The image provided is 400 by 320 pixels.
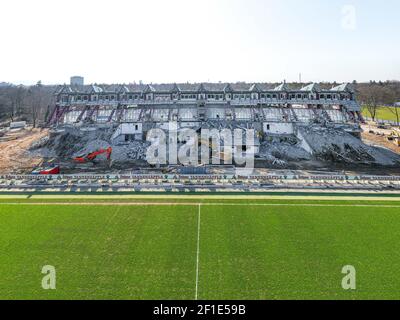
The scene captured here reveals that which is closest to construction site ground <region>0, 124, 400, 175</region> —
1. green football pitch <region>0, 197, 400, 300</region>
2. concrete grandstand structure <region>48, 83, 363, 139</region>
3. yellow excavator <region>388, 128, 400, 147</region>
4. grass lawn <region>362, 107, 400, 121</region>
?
yellow excavator <region>388, 128, 400, 147</region>

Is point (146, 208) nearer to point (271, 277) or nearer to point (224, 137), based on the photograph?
point (271, 277)

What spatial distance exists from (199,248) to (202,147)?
32.3 m

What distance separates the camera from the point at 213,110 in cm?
6681

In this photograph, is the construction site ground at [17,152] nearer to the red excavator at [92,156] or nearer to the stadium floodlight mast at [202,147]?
the red excavator at [92,156]

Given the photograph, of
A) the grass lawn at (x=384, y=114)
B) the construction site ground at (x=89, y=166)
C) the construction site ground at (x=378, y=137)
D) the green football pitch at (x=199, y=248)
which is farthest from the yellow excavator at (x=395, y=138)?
the green football pitch at (x=199, y=248)

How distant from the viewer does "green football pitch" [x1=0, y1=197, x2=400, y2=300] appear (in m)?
17.9

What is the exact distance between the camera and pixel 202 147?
53.6m

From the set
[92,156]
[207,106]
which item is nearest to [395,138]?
[207,106]

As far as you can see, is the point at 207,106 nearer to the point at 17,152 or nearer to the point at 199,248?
the point at 17,152

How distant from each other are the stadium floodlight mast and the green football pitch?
57.1 ft

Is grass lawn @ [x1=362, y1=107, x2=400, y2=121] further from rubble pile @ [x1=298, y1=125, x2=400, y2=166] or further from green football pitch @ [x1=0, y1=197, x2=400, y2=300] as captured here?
green football pitch @ [x1=0, y1=197, x2=400, y2=300]

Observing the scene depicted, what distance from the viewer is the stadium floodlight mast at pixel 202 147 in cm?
4950
